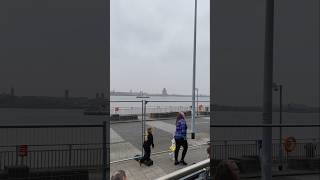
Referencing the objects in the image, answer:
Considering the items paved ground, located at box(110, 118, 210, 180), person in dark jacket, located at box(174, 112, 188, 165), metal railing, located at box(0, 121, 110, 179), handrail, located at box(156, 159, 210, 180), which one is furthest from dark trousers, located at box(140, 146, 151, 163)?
metal railing, located at box(0, 121, 110, 179)

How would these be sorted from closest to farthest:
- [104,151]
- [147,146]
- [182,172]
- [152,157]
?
1. [104,151]
2. [182,172]
3. [147,146]
4. [152,157]

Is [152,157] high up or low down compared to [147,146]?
down

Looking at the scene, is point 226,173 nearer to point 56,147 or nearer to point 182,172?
point 56,147

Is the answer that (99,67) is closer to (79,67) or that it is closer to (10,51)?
(79,67)

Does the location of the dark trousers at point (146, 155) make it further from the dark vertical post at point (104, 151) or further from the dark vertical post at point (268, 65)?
the dark vertical post at point (104, 151)

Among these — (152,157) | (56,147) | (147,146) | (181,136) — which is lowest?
(152,157)

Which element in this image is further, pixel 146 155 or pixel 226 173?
pixel 146 155

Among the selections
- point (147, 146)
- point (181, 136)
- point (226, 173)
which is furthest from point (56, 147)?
point (181, 136)

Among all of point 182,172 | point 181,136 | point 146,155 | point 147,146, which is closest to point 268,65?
point 182,172

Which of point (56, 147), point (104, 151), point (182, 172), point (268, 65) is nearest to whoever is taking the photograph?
point (104, 151)

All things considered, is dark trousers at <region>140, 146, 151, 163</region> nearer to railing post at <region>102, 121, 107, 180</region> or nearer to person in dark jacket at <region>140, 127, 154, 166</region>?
person in dark jacket at <region>140, 127, 154, 166</region>

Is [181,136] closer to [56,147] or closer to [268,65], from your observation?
[268,65]

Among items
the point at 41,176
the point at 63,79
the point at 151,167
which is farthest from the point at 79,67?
the point at 151,167

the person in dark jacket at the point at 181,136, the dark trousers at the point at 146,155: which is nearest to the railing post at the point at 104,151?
the dark trousers at the point at 146,155
